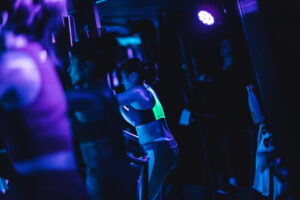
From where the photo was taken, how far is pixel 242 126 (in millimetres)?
4180

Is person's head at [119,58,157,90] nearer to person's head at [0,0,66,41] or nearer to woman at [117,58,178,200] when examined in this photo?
woman at [117,58,178,200]

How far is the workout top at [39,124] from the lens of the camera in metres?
1.41

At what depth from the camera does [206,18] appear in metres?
4.23

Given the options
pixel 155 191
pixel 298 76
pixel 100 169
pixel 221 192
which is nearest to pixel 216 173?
pixel 221 192

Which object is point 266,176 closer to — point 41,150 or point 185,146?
point 185,146

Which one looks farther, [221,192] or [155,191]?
[221,192]

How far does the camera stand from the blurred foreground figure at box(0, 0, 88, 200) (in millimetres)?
1398

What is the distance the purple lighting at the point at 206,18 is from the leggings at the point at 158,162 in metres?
2.20

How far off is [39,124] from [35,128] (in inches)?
1.1

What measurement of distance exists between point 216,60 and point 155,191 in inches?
103

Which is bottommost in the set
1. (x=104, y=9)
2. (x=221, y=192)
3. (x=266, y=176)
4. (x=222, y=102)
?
(x=221, y=192)

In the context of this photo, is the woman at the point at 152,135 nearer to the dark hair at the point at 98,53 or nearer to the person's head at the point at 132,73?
the person's head at the point at 132,73

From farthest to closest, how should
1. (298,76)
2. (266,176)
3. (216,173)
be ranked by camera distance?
(216,173), (266,176), (298,76)

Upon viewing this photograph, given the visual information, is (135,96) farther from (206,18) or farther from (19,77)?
(206,18)
